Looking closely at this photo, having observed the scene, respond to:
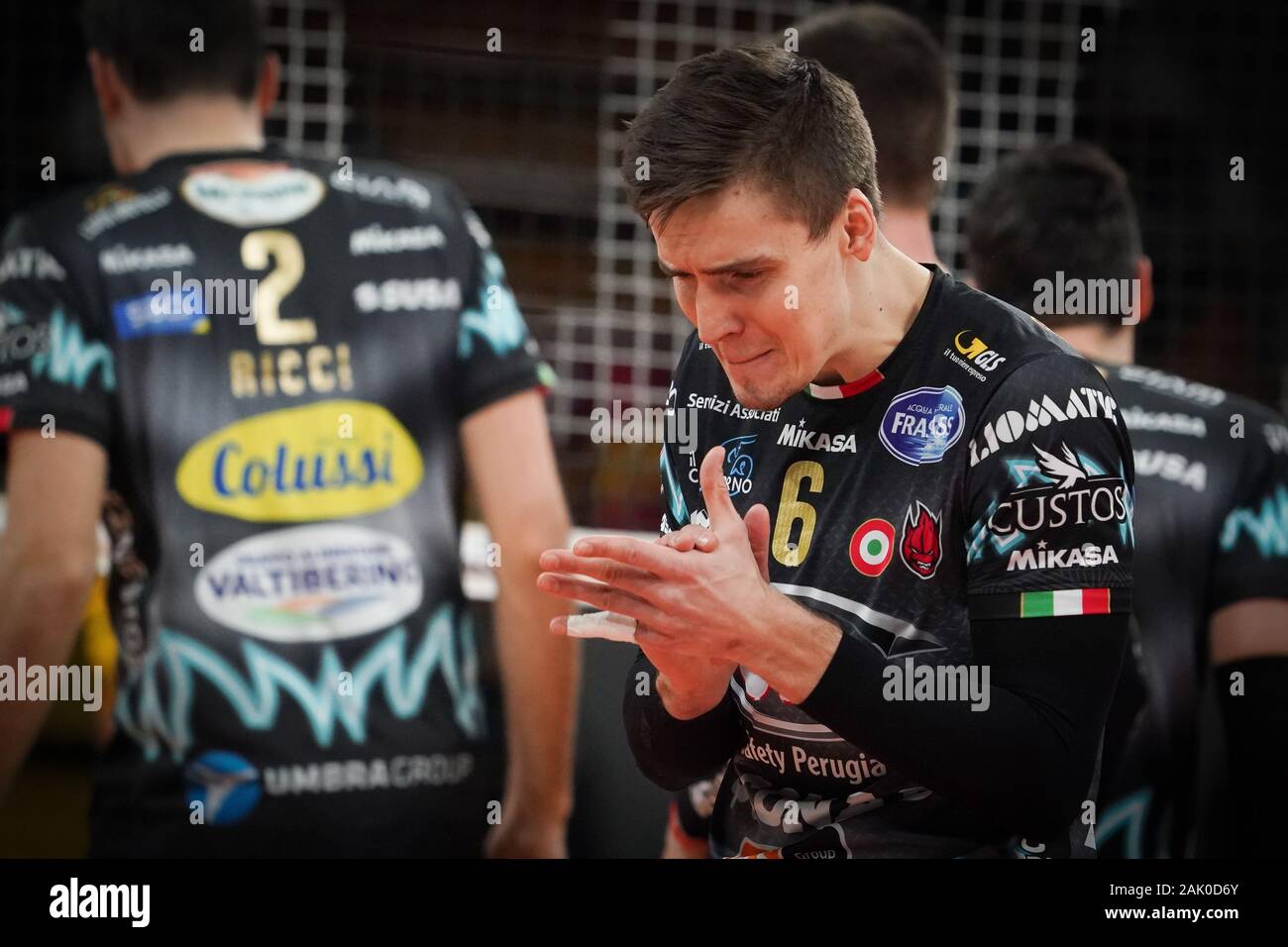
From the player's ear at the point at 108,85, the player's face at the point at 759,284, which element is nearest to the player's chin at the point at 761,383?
the player's face at the point at 759,284

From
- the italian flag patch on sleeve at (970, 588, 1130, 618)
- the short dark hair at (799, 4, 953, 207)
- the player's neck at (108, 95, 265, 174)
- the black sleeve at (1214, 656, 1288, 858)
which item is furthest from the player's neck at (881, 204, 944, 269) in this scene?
the player's neck at (108, 95, 265, 174)

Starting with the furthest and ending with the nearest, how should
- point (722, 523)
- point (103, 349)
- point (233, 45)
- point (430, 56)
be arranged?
1. point (430, 56)
2. point (233, 45)
3. point (103, 349)
4. point (722, 523)

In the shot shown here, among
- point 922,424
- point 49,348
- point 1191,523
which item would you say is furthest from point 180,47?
point 1191,523

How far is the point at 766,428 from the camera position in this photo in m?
1.72

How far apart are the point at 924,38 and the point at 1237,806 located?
4.54 feet

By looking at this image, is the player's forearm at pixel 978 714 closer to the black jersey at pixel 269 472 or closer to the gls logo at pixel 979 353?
the gls logo at pixel 979 353

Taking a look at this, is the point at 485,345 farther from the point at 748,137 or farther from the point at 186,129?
the point at 748,137

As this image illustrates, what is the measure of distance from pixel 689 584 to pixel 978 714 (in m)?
0.32

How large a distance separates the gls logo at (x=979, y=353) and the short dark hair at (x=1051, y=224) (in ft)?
2.17

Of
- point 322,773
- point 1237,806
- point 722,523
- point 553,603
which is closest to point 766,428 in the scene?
point 722,523

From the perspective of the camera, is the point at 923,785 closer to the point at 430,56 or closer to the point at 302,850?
the point at 302,850

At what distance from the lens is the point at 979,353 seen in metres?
1.58

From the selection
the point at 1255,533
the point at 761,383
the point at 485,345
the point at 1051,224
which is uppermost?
the point at 1051,224
